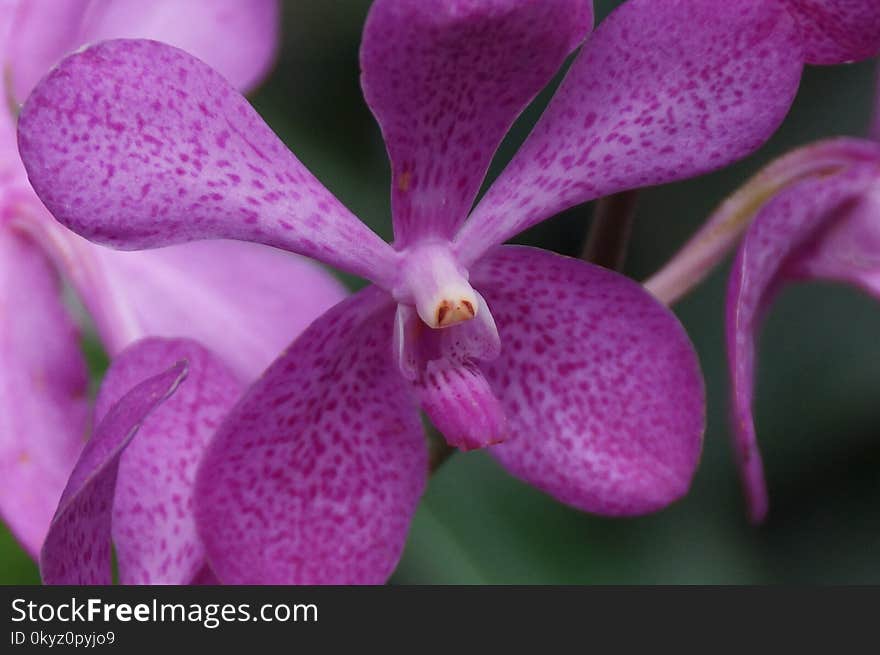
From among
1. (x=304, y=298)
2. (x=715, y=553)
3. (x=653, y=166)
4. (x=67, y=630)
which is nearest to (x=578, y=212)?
(x=715, y=553)

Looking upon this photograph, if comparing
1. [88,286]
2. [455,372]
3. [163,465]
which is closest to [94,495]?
[163,465]

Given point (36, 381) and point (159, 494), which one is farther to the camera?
point (36, 381)

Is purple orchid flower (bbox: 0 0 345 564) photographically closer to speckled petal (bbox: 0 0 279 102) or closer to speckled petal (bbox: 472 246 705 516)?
speckled petal (bbox: 0 0 279 102)

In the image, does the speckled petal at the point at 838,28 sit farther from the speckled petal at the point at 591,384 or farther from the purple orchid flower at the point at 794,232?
the speckled petal at the point at 591,384

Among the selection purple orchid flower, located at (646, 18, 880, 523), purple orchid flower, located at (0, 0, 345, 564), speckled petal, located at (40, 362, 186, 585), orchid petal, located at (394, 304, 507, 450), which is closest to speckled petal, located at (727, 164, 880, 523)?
purple orchid flower, located at (646, 18, 880, 523)

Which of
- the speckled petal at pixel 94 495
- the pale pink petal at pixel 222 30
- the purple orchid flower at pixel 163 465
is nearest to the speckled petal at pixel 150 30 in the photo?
the pale pink petal at pixel 222 30

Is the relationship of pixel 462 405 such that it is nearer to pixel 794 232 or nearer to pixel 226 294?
pixel 794 232

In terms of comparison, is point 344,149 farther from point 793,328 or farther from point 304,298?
point 793,328
